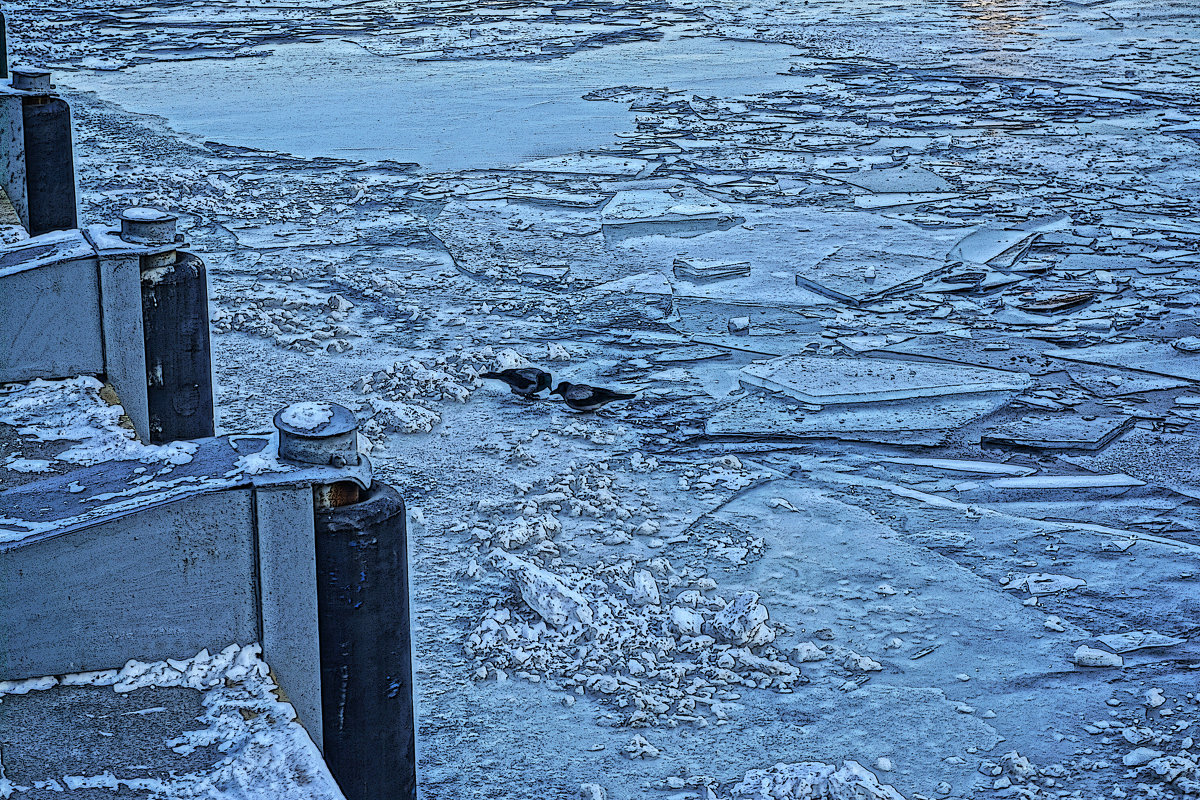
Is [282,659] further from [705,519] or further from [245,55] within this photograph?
[245,55]

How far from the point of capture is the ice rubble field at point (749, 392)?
11.0 feet

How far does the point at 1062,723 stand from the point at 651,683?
104 centimetres

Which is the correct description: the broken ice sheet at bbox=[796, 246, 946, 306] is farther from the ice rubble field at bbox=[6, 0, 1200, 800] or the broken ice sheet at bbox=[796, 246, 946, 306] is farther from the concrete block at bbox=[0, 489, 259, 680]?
the concrete block at bbox=[0, 489, 259, 680]

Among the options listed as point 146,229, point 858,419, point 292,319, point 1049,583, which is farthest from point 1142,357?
point 146,229

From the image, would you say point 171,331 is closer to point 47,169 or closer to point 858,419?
point 47,169

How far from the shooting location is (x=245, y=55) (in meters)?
14.8

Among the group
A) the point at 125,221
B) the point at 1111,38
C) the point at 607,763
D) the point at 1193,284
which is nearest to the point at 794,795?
the point at 607,763

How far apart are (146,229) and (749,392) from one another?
281cm

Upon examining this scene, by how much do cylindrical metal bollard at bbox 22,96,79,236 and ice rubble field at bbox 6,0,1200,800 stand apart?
1024 mm

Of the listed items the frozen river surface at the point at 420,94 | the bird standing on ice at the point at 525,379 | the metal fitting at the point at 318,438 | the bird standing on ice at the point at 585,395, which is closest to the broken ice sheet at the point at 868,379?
the bird standing on ice at the point at 585,395

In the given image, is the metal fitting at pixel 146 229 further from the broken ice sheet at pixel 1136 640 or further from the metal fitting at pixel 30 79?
the broken ice sheet at pixel 1136 640

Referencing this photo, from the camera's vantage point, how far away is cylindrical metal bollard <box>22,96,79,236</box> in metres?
4.68

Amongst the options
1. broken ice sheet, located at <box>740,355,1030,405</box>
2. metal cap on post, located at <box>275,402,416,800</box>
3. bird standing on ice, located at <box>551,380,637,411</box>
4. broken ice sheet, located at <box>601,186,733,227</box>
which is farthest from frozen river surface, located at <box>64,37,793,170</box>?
metal cap on post, located at <box>275,402,416,800</box>

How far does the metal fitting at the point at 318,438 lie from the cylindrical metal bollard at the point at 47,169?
2.90 meters
